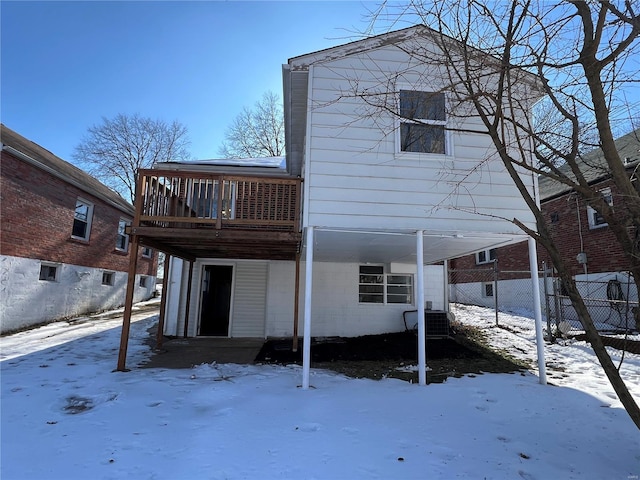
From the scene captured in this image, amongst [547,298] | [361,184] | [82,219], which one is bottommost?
[547,298]

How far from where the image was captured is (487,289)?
15.5m

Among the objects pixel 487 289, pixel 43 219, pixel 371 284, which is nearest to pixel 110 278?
pixel 43 219

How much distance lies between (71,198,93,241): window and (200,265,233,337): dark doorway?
5.97 meters

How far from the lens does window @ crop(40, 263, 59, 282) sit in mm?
10766

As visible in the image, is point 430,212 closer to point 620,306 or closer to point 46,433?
point 46,433

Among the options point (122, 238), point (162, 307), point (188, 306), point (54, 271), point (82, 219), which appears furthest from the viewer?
point (122, 238)

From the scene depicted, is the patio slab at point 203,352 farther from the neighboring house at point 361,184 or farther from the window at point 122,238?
the window at point 122,238

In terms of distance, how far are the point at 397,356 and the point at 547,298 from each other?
3945 millimetres

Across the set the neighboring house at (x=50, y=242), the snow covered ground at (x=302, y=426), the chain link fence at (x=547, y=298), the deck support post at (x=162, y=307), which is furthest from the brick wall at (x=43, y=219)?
the chain link fence at (x=547, y=298)

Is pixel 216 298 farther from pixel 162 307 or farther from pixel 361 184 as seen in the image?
pixel 361 184

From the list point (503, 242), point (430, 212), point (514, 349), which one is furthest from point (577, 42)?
point (514, 349)

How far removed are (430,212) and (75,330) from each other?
10.6 metres

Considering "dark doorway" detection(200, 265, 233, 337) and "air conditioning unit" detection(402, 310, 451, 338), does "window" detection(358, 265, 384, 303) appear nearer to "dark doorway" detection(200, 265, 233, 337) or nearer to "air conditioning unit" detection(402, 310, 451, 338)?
"air conditioning unit" detection(402, 310, 451, 338)

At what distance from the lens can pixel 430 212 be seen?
561cm
